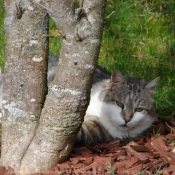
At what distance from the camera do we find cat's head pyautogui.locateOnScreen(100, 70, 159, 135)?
11.7 ft

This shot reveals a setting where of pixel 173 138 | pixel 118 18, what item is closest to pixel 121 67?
pixel 118 18

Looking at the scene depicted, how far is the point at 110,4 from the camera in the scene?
231 inches

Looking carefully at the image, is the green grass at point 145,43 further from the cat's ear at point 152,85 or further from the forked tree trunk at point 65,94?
the forked tree trunk at point 65,94

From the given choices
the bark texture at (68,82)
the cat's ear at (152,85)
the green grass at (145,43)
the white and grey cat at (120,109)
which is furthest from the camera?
the green grass at (145,43)

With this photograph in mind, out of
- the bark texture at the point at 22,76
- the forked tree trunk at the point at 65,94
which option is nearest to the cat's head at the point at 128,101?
the forked tree trunk at the point at 65,94

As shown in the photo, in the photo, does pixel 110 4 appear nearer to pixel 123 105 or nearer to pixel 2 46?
pixel 2 46

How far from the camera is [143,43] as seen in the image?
520cm

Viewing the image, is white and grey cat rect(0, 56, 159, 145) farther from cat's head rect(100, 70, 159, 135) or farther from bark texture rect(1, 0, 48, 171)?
bark texture rect(1, 0, 48, 171)

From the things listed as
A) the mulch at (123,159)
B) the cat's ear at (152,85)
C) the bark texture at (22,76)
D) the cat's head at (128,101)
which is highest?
the bark texture at (22,76)

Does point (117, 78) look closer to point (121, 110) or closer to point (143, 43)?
point (121, 110)

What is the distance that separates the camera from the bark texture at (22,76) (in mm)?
2629

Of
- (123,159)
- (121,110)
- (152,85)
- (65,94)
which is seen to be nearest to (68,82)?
(65,94)

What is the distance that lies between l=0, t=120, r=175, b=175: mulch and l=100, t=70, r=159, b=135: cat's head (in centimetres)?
23

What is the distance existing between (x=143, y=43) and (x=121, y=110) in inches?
72.3
